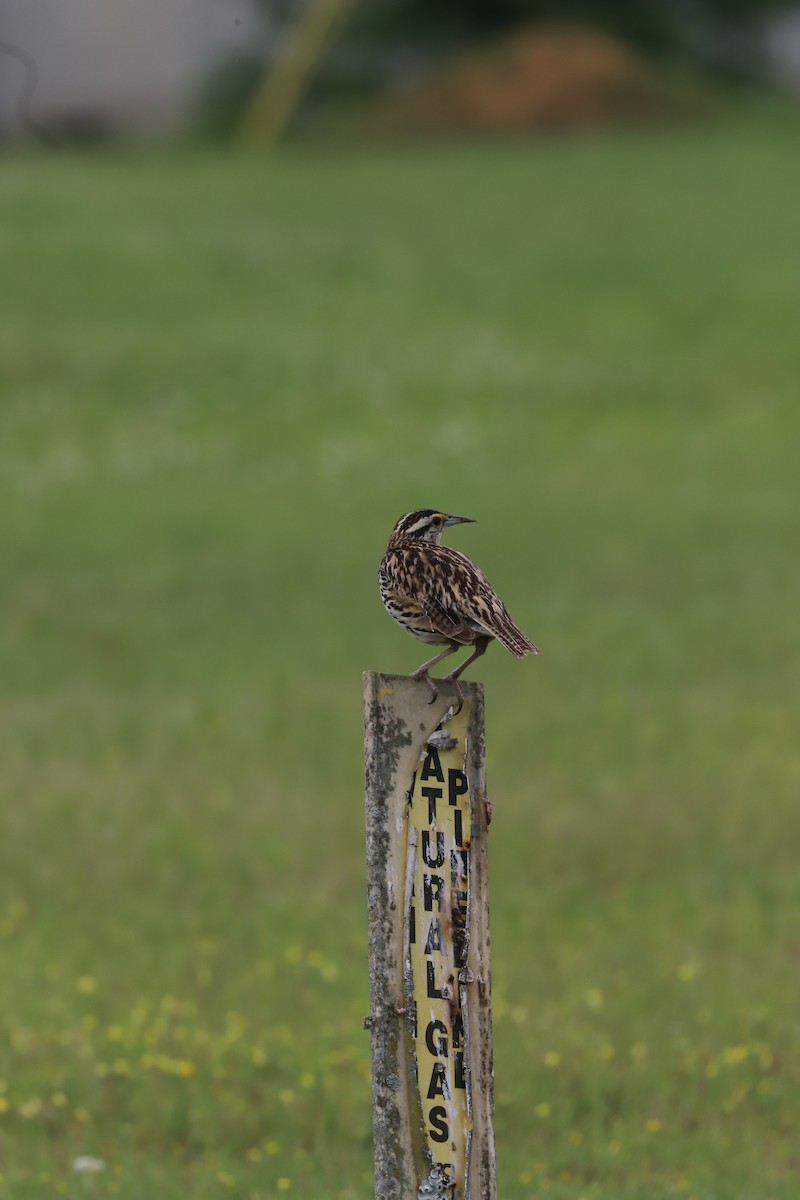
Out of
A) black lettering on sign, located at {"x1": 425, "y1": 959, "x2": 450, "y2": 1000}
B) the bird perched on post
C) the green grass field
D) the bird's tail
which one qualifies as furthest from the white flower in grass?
the bird's tail

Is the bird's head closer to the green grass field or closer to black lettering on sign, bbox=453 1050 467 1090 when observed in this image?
black lettering on sign, bbox=453 1050 467 1090

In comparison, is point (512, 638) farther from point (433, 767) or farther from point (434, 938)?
point (434, 938)

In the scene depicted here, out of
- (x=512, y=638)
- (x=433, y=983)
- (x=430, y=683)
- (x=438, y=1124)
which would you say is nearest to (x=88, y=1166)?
(x=438, y=1124)

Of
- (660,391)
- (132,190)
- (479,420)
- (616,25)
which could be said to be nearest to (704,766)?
(479,420)

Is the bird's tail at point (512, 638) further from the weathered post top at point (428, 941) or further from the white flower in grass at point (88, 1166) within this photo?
the white flower in grass at point (88, 1166)

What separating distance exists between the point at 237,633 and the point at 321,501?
249 inches

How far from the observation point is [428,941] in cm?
547

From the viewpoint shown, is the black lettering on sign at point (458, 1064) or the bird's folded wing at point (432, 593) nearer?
the bird's folded wing at point (432, 593)

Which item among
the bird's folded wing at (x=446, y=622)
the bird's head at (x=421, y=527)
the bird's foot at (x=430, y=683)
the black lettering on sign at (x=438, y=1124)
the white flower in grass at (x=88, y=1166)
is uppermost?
the bird's head at (x=421, y=527)

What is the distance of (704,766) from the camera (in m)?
14.3

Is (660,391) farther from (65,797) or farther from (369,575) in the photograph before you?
(65,797)

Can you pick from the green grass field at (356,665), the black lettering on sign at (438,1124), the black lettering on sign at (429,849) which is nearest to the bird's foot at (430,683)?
the black lettering on sign at (429,849)

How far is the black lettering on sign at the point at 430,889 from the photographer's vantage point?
5.45 meters

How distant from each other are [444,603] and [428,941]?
92cm
